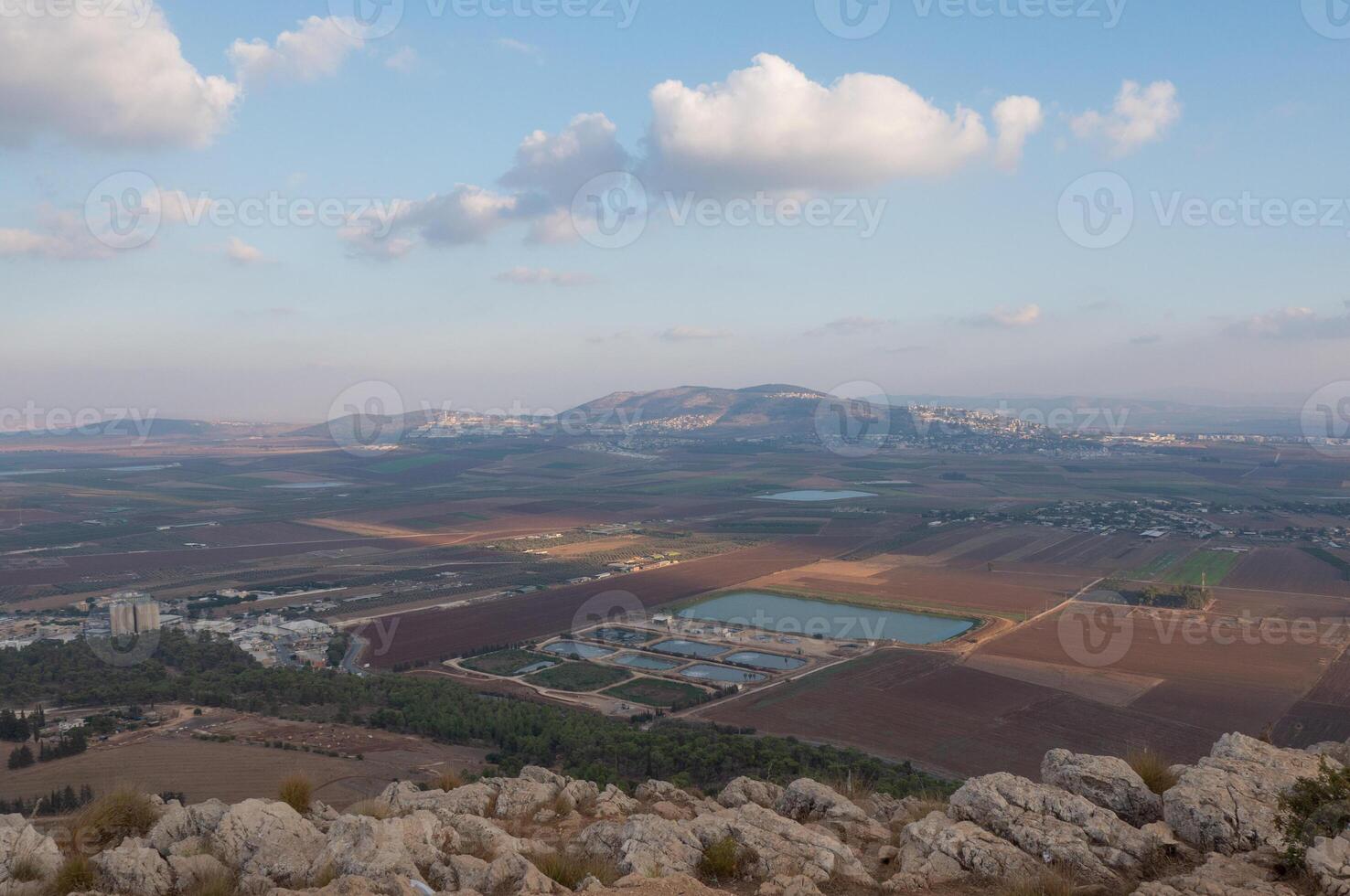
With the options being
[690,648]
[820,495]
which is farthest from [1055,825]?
[820,495]

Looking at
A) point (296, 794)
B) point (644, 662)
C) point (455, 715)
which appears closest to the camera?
point (296, 794)

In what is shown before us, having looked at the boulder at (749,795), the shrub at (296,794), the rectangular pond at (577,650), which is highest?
the shrub at (296,794)

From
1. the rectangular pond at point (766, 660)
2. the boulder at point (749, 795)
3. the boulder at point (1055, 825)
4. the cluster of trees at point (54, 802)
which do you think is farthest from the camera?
the rectangular pond at point (766, 660)

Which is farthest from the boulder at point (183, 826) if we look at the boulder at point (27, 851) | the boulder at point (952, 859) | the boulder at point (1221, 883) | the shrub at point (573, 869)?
the boulder at point (1221, 883)

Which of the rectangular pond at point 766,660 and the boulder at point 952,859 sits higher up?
the boulder at point 952,859

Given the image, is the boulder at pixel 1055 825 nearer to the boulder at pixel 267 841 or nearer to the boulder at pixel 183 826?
the boulder at pixel 267 841

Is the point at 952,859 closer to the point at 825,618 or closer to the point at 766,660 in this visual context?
the point at 766,660

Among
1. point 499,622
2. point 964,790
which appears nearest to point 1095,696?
point 964,790
